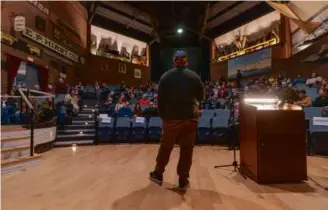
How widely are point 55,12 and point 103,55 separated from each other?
4720 millimetres

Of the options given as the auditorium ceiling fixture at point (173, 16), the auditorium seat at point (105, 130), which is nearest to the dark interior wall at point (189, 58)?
the auditorium ceiling fixture at point (173, 16)

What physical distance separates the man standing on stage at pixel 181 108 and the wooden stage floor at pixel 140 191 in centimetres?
38

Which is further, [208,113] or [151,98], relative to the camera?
[151,98]

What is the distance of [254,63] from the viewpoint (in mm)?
13258

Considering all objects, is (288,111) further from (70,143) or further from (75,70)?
(75,70)

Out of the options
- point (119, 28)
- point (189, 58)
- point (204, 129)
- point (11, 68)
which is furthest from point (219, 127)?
point (189, 58)

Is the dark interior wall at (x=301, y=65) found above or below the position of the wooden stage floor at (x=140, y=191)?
above

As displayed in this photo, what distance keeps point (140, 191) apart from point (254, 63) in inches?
445

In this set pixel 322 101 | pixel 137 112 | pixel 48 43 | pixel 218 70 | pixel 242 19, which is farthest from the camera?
pixel 218 70

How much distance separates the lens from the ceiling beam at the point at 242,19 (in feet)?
42.8

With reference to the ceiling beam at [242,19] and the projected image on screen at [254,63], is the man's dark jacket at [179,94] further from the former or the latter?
the ceiling beam at [242,19]

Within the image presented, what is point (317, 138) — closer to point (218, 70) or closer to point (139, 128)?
point (139, 128)

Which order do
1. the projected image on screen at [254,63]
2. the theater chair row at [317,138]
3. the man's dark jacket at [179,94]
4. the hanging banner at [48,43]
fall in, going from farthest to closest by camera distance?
the projected image on screen at [254,63]
the hanging banner at [48,43]
the theater chair row at [317,138]
the man's dark jacket at [179,94]

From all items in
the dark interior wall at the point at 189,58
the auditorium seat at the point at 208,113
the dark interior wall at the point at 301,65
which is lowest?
the auditorium seat at the point at 208,113
